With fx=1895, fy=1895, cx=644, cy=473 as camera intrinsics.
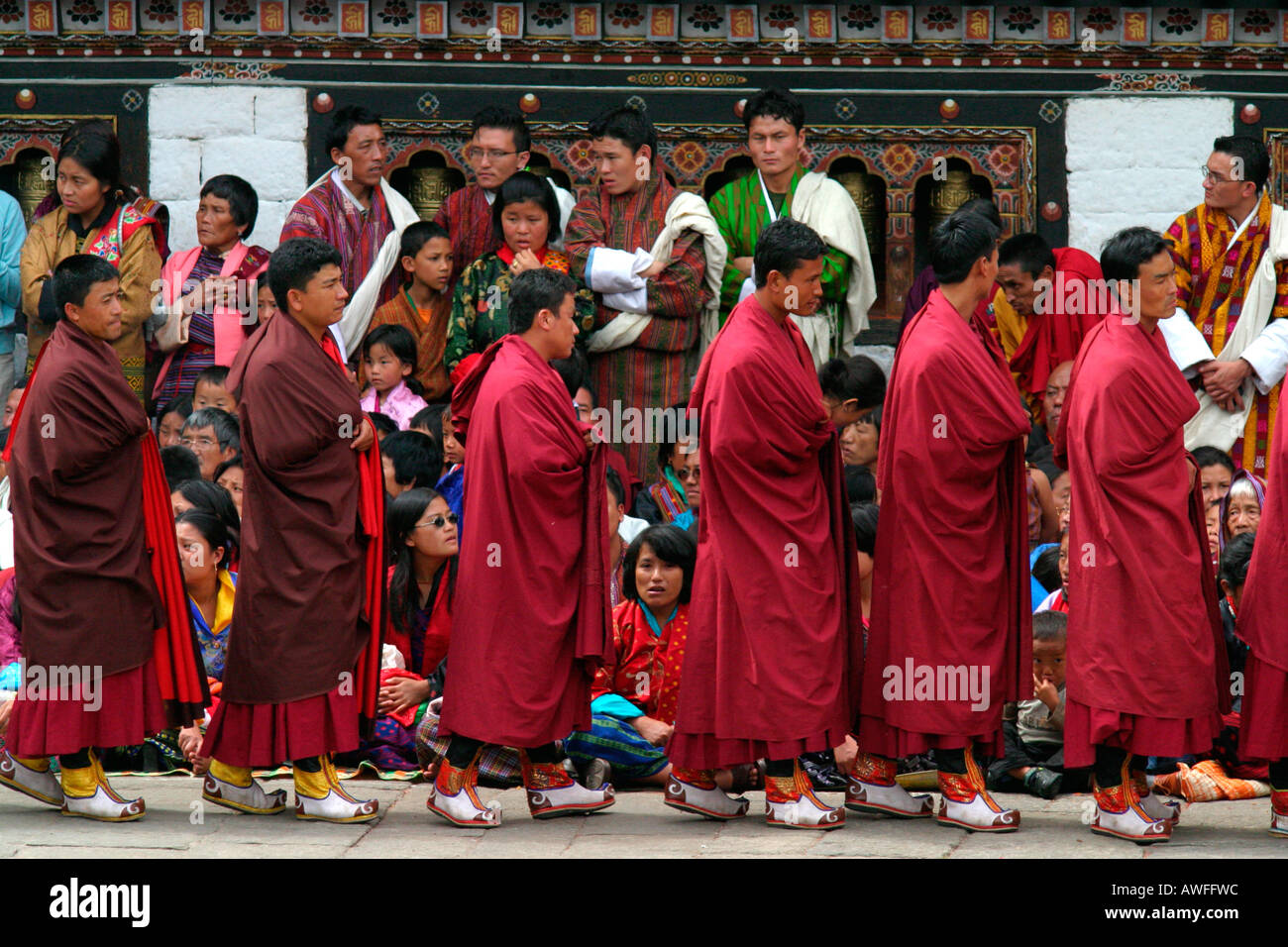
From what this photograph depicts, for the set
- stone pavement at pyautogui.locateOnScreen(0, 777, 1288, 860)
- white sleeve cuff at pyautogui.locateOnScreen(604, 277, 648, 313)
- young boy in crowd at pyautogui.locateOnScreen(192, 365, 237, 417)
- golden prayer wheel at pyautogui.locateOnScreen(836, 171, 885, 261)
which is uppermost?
golden prayer wheel at pyautogui.locateOnScreen(836, 171, 885, 261)

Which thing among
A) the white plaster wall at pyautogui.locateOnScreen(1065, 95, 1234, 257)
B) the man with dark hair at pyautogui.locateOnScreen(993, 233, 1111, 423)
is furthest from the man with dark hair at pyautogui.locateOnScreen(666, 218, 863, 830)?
the white plaster wall at pyautogui.locateOnScreen(1065, 95, 1234, 257)

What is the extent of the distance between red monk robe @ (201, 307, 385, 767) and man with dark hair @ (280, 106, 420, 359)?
282cm

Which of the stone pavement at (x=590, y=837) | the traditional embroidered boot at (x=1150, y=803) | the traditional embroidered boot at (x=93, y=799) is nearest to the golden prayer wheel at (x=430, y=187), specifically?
the stone pavement at (x=590, y=837)

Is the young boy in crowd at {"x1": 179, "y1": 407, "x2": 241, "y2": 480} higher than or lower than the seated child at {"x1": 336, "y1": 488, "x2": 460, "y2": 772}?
higher

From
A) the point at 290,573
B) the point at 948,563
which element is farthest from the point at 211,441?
the point at 948,563

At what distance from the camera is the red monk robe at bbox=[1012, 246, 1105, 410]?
8.80m

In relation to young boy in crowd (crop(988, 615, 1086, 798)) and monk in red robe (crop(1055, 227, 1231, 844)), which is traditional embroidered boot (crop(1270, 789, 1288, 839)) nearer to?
monk in red robe (crop(1055, 227, 1231, 844))

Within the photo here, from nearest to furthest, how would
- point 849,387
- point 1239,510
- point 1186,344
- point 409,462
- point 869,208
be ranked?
point 1239,510
point 409,462
point 849,387
point 1186,344
point 869,208

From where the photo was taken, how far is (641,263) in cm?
862

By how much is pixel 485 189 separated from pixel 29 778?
396cm

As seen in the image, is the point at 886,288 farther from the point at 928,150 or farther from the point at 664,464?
the point at 664,464

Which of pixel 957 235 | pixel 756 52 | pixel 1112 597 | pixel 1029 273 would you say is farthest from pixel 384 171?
pixel 1112 597

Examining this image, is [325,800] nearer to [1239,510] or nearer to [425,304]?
[425,304]

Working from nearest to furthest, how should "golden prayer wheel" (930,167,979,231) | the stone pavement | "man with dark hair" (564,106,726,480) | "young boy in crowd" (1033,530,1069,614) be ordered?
1. the stone pavement
2. "young boy in crowd" (1033,530,1069,614)
3. "man with dark hair" (564,106,726,480)
4. "golden prayer wheel" (930,167,979,231)
